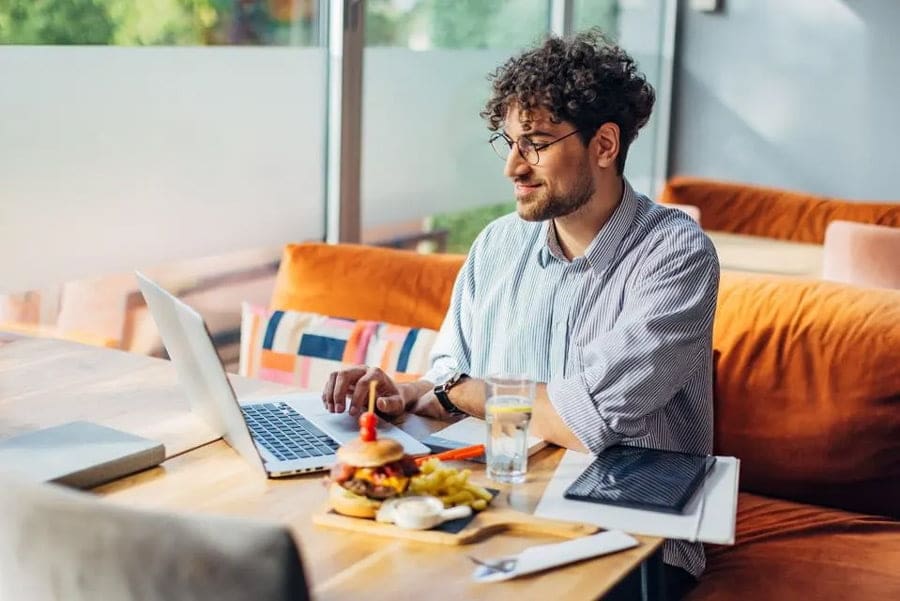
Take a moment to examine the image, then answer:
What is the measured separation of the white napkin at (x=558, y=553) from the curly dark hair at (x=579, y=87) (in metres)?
0.88

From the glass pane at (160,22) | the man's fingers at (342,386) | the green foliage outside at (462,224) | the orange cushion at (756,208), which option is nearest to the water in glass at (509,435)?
the man's fingers at (342,386)

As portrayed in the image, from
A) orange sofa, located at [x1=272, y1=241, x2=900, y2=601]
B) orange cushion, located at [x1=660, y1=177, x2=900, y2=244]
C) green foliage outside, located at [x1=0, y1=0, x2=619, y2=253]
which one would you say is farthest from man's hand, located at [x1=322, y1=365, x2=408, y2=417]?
orange cushion, located at [x1=660, y1=177, x2=900, y2=244]

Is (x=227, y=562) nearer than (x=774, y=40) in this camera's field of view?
Yes

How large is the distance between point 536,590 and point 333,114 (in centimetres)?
231

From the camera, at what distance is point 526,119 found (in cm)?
206

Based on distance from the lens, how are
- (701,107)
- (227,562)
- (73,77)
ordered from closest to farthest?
(227,562) < (73,77) < (701,107)

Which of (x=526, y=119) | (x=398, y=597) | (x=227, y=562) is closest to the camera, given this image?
(x=227, y=562)

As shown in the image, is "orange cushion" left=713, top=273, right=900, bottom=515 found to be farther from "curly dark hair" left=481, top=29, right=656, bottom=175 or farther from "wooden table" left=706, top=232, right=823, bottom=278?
"wooden table" left=706, top=232, right=823, bottom=278

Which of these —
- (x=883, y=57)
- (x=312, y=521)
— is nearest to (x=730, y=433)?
(x=312, y=521)

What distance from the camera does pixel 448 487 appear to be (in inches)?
58.8

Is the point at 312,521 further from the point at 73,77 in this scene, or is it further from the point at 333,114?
the point at 333,114

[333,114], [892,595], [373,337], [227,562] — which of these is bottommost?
[892,595]

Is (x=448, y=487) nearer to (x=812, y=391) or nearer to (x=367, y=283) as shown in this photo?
(x=812, y=391)

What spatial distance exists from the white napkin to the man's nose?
2.59ft
